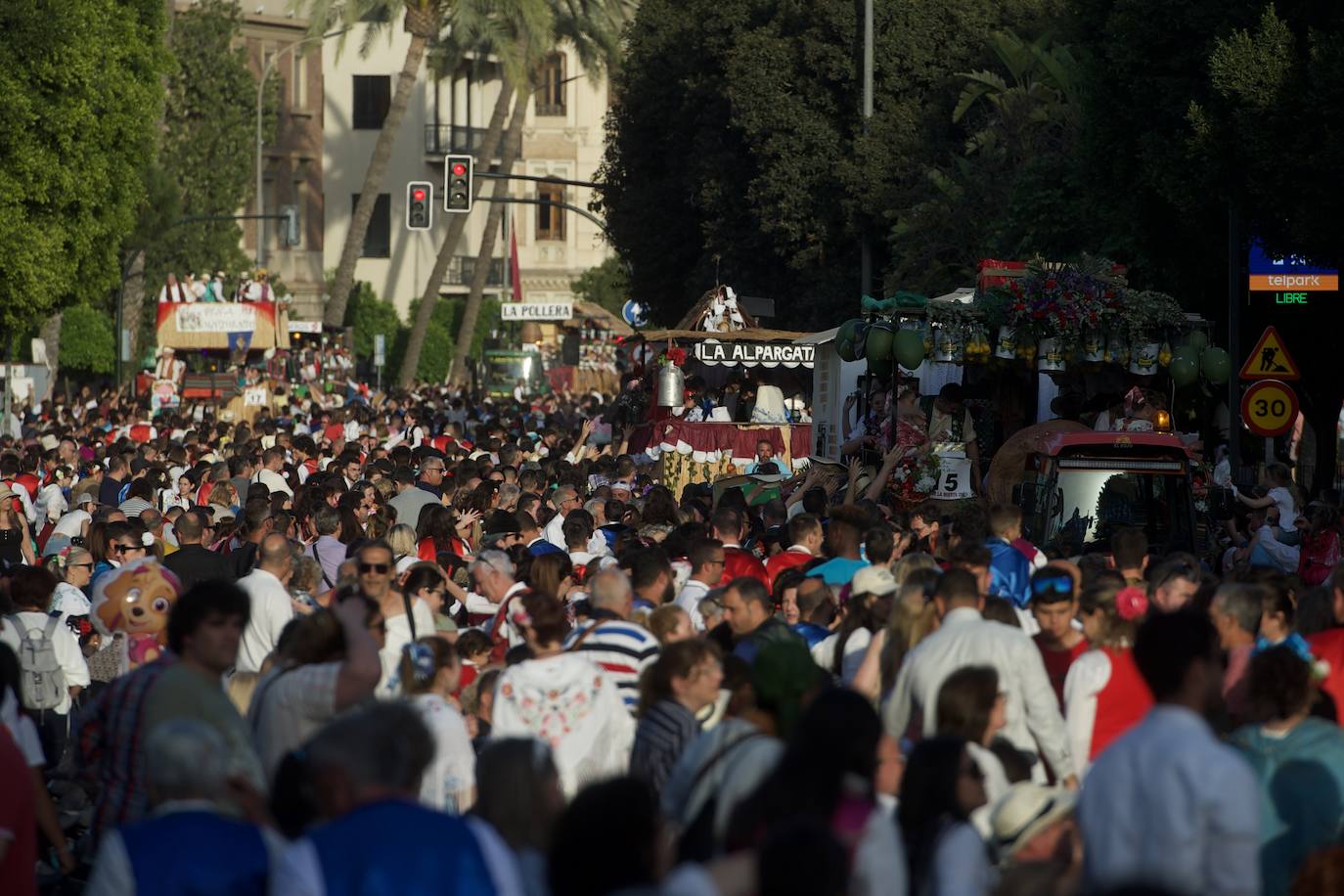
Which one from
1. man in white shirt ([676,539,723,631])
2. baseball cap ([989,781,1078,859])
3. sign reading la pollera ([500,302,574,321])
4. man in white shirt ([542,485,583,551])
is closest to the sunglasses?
baseball cap ([989,781,1078,859])

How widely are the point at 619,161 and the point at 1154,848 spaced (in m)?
38.7

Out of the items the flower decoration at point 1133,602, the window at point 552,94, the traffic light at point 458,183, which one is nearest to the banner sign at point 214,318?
the traffic light at point 458,183

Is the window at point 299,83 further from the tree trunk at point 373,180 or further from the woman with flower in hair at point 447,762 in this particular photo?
the woman with flower in hair at point 447,762

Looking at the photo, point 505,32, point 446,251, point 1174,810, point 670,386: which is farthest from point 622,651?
point 446,251

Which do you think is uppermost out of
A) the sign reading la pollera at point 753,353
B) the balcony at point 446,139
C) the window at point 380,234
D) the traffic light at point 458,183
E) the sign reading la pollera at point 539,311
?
the balcony at point 446,139

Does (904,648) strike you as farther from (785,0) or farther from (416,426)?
(785,0)

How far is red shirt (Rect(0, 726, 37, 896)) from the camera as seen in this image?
598 cm

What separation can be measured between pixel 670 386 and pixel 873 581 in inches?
660

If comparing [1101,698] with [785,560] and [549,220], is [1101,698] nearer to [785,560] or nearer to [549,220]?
[785,560]

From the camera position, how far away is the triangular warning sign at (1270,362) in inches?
712

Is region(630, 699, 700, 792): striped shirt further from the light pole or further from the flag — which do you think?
the flag

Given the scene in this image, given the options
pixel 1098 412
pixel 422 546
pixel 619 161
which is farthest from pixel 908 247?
pixel 422 546

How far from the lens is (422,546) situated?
1349 centimetres

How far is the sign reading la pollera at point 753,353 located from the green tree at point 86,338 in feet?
114
